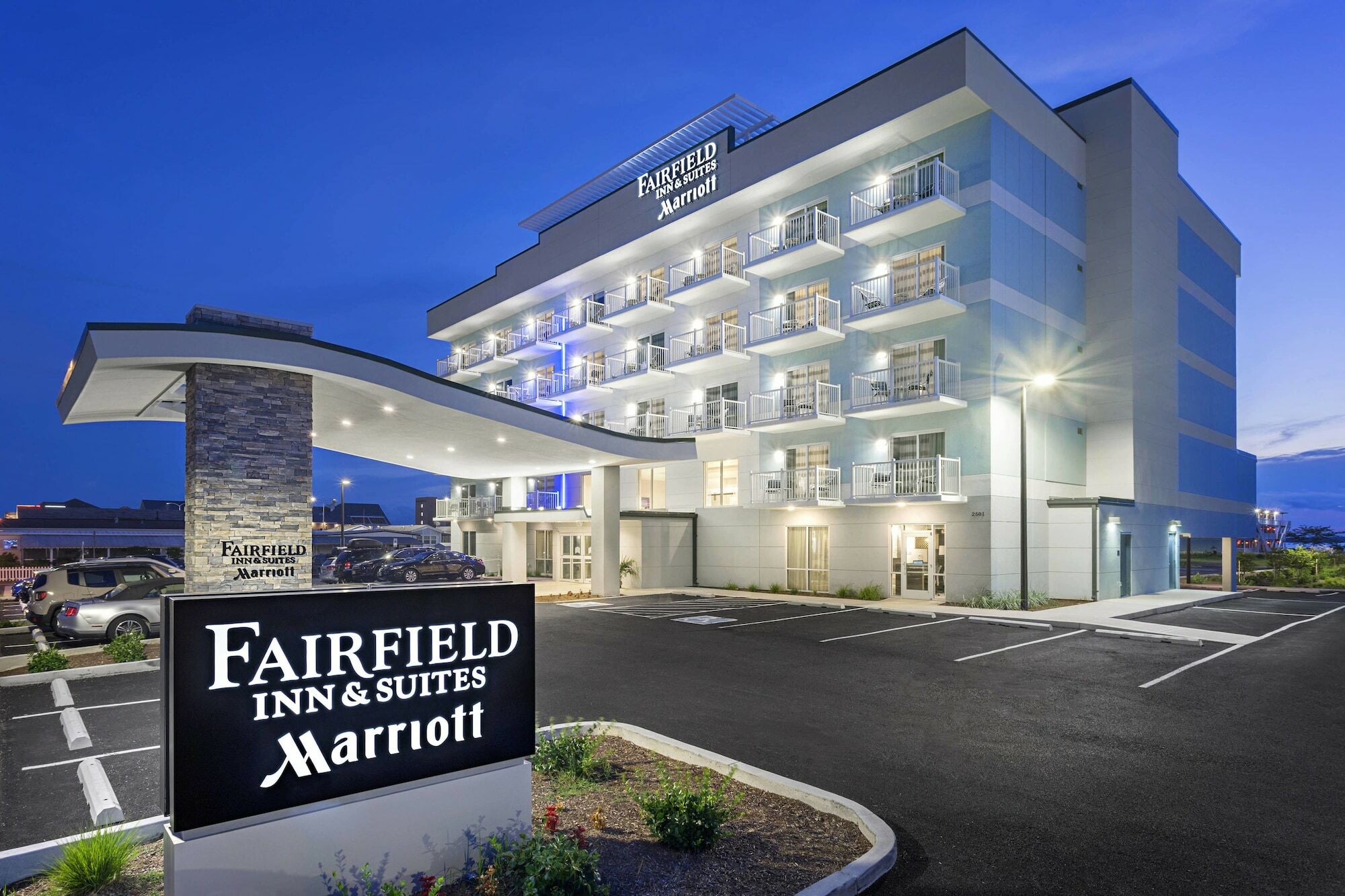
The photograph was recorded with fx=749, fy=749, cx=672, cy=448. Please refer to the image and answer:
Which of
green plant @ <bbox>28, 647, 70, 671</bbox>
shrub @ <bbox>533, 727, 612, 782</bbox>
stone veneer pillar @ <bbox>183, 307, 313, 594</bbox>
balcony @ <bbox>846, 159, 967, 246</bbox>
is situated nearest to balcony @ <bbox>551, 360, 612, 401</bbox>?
balcony @ <bbox>846, 159, 967, 246</bbox>

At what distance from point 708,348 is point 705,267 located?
3.80 metres

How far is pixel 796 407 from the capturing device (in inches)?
1080

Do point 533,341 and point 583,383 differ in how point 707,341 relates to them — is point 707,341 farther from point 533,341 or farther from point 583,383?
point 533,341

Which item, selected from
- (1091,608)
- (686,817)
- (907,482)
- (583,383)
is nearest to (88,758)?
(686,817)

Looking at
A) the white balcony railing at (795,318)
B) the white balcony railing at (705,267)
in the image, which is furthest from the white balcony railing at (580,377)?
the white balcony railing at (795,318)

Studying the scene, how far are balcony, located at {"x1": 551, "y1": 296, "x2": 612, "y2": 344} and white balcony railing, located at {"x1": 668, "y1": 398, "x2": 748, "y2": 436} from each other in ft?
22.7

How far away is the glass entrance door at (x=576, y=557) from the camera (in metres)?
33.4

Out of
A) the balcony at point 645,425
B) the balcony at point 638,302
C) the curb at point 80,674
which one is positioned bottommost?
the curb at point 80,674

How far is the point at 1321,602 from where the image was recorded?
88.9 feet

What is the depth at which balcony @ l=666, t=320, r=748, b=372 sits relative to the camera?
1172 inches

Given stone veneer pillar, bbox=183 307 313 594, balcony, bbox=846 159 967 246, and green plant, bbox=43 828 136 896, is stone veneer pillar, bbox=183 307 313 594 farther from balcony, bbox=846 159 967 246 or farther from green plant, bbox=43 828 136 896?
balcony, bbox=846 159 967 246

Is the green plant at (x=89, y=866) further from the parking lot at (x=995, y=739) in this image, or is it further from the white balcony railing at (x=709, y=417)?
the white balcony railing at (x=709, y=417)

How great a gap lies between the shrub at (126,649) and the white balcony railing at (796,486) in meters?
19.4

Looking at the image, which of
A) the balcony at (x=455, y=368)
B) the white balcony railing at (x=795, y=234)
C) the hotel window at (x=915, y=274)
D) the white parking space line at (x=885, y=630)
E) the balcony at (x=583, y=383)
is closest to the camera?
the white parking space line at (x=885, y=630)
